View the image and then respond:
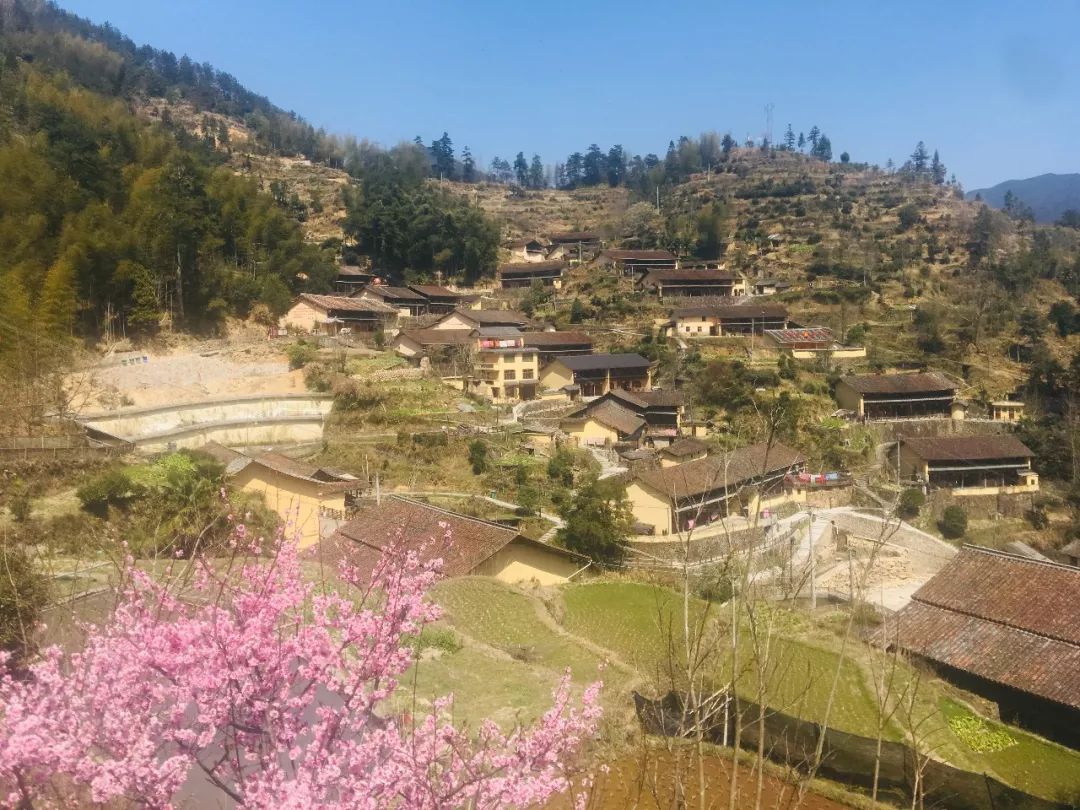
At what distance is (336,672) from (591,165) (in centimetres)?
9617

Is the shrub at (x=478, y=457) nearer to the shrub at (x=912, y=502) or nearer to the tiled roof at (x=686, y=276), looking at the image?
the shrub at (x=912, y=502)

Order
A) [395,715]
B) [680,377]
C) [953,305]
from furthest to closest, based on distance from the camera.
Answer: [953,305], [680,377], [395,715]

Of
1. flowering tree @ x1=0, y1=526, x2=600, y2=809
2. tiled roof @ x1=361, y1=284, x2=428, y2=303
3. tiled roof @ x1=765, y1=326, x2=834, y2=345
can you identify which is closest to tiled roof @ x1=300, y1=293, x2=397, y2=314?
tiled roof @ x1=361, y1=284, x2=428, y2=303

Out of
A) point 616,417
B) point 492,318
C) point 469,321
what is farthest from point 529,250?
point 616,417

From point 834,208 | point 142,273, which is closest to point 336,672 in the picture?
point 142,273

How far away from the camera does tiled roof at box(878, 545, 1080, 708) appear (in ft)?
32.7

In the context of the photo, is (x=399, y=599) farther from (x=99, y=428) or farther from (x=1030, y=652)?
(x=99, y=428)

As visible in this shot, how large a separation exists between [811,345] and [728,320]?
4657 millimetres

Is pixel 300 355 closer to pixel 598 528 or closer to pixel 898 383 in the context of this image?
pixel 598 528

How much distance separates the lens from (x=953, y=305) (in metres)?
43.8

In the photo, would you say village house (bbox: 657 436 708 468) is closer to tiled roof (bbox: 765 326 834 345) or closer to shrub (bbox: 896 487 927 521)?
shrub (bbox: 896 487 927 521)

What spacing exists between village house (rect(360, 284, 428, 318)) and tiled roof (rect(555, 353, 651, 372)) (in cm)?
A: 1078

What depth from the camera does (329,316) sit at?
33531 millimetres

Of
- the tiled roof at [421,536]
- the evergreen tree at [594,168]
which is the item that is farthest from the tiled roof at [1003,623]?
the evergreen tree at [594,168]
